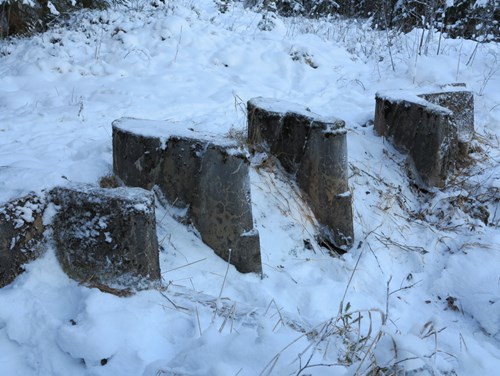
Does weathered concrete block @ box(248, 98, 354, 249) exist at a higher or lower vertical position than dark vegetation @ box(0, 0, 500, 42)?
lower

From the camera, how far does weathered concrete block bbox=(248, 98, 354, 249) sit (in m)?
3.39

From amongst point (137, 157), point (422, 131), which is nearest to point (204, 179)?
point (137, 157)

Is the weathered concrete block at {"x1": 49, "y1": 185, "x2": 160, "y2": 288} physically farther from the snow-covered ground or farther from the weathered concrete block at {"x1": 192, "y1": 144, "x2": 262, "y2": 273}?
the weathered concrete block at {"x1": 192, "y1": 144, "x2": 262, "y2": 273}

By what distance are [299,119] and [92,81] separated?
8.37 feet

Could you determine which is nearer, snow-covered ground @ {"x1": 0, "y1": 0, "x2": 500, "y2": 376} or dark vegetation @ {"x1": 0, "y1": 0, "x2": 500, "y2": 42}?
snow-covered ground @ {"x1": 0, "y1": 0, "x2": 500, "y2": 376}

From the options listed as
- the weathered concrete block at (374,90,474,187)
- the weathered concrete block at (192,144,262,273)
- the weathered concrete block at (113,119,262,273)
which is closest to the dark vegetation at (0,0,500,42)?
the weathered concrete block at (374,90,474,187)

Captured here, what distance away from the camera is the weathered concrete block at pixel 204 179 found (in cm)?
271

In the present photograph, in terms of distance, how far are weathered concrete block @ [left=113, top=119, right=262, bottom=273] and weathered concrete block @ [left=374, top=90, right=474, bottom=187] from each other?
6.58ft

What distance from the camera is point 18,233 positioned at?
2.10 meters

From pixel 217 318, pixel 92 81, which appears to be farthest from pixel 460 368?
pixel 92 81

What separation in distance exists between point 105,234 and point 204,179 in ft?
2.44

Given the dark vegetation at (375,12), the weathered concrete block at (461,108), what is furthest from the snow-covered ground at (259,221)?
the dark vegetation at (375,12)

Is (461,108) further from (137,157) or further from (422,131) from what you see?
(137,157)

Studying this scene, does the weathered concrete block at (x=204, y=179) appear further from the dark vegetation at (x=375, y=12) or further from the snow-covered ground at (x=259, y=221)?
the dark vegetation at (x=375, y=12)
